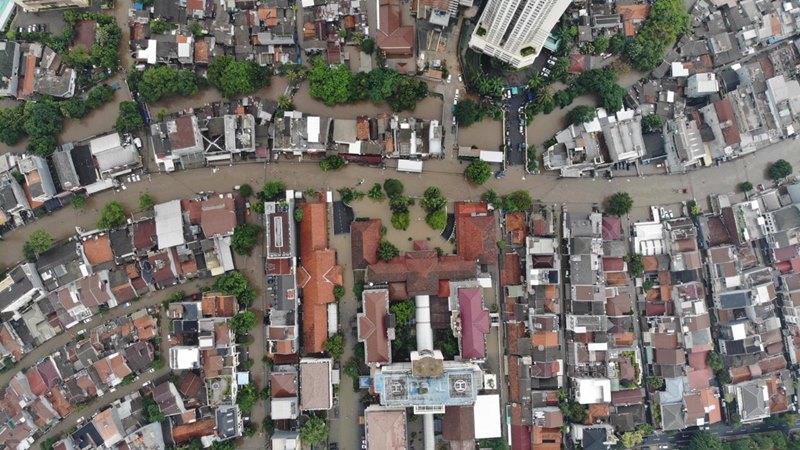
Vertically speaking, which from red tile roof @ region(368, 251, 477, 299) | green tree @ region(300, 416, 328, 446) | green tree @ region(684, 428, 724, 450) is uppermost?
red tile roof @ region(368, 251, 477, 299)

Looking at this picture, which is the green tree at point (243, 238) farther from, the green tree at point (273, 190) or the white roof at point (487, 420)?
the white roof at point (487, 420)

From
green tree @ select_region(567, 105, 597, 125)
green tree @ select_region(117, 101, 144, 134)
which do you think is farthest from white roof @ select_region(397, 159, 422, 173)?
green tree @ select_region(117, 101, 144, 134)

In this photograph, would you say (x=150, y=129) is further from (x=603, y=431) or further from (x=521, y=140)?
(x=603, y=431)

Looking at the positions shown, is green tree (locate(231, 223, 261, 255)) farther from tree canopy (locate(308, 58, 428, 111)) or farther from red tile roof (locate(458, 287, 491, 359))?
red tile roof (locate(458, 287, 491, 359))

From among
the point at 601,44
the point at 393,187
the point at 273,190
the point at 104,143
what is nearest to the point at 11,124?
the point at 104,143

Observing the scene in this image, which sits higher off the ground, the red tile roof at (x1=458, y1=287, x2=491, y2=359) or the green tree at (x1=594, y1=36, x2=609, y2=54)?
the green tree at (x1=594, y1=36, x2=609, y2=54)

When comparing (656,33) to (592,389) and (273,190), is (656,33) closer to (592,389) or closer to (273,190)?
(592,389)
